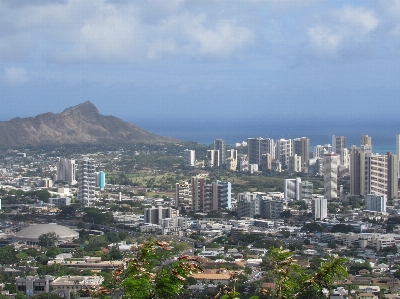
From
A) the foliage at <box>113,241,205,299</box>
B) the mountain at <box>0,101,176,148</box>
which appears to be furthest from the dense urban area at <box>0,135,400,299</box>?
the mountain at <box>0,101,176,148</box>

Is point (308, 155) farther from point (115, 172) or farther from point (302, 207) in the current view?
point (302, 207)

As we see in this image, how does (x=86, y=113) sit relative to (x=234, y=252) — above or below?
above

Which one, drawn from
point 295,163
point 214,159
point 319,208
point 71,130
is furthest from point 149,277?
point 71,130

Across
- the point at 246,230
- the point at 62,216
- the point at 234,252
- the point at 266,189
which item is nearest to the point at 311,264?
the point at 234,252

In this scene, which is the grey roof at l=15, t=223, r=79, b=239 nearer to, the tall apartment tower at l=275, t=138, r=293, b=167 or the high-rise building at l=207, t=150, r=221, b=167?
the high-rise building at l=207, t=150, r=221, b=167

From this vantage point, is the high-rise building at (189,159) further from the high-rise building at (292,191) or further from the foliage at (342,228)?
the foliage at (342,228)

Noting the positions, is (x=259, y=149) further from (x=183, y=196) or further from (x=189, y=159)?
(x=183, y=196)

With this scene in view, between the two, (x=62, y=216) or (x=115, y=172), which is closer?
(x=62, y=216)

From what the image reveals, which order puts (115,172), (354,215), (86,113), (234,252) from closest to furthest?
(234,252)
(354,215)
(115,172)
(86,113)
